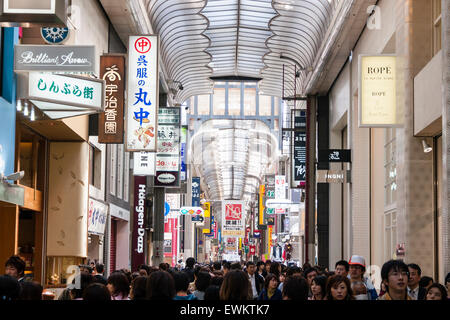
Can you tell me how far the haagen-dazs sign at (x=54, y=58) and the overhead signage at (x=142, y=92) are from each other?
6886mm

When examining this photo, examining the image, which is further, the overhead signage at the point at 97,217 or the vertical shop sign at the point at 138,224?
the vertical shop sign at the point at 138,224

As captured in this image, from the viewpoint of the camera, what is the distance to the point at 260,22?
27938mm

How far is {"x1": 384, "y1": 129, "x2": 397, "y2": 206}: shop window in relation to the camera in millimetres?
18766

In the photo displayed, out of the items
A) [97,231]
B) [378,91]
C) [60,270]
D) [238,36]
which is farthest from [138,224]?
[378,91]

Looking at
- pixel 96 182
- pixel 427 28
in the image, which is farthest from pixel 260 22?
pixel 427 28

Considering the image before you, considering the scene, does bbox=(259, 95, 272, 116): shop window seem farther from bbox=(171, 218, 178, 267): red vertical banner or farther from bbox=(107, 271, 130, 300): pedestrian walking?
bbox=(107, 271, 130, 300): pedestrian walking

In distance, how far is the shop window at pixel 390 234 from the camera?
18520mm

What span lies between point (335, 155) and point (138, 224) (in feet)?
25.3

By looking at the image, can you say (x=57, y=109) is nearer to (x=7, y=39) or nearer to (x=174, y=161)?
(x=7, y=39)

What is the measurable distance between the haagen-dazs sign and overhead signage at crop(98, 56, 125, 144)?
18.8 ft

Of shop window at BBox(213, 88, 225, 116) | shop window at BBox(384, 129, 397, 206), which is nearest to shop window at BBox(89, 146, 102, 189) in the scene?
shop window at BBox(384, 129, 397, 206)

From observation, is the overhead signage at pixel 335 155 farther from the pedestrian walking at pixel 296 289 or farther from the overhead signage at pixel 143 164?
the pedestrian walking at pixel 296 289

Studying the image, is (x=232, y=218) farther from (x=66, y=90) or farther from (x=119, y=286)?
(x=119, y=286)

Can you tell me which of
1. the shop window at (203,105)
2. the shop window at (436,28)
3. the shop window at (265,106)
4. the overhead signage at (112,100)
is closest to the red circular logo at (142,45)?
the overhead signage at (112,100)
